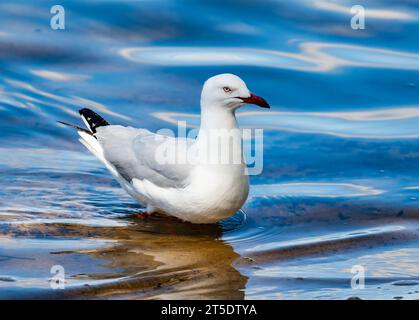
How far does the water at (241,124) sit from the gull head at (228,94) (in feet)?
3.36

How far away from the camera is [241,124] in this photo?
31.6 feet

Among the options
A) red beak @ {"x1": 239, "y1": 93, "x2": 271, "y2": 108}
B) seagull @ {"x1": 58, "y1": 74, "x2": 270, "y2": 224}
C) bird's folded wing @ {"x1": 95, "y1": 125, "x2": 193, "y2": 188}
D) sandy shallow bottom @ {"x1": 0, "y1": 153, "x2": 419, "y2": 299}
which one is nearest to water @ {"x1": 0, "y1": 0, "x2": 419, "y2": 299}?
sandy shallow bottom @ {"x1": 0, "y1": 153, "x2": 419, "y2": 299}

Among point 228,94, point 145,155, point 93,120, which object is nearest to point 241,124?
point 93,120

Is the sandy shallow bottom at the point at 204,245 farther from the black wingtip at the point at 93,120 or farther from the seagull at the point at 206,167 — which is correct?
the black wingtip at the point at 93,120

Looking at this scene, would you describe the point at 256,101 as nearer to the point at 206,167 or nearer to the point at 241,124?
the point at 206,167

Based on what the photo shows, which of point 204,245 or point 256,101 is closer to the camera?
point 256,101

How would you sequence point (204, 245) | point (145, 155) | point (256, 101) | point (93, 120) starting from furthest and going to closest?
1. point (93, 120)
2. point (145, 155)
3. point (204, 245)
4. point (256, 101)

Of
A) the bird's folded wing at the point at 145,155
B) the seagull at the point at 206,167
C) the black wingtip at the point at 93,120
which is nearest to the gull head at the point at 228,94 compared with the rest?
the seagull at the point at 206,167

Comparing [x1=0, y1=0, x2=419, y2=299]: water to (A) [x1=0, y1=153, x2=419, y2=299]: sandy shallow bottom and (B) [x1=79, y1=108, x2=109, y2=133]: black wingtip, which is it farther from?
(B) [x1=79, y1=108, x2=109, y2=133]: black wingtip

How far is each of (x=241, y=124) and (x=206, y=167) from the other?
9.68ft

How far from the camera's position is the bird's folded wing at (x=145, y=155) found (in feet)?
22.6

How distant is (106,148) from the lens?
7.70 meters
